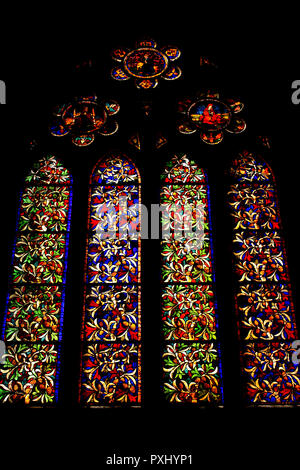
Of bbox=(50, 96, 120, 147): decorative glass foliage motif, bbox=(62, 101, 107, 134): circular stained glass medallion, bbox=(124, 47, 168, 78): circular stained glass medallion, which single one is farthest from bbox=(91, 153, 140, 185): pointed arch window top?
bbox=(124, 47, 168, 78): circular stained glass medallion

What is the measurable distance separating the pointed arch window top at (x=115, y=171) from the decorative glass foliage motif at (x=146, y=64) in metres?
1.06

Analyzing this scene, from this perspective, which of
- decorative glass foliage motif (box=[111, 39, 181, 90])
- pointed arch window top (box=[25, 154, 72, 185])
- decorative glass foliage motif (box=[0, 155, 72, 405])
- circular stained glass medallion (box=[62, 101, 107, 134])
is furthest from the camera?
decorative glass foliage motif (box=[111, 39, 181, 90])

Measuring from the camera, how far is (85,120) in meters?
6.76

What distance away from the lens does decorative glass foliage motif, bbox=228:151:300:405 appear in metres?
4.93

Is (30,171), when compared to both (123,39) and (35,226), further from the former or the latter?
(123,39)

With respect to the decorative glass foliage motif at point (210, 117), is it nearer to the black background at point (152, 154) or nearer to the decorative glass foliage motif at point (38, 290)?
the black background at point (152, 154)

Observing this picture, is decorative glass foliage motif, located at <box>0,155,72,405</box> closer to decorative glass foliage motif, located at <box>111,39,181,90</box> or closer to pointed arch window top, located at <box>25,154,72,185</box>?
pointed arch window top, located at <box>25,154,72,185</box>

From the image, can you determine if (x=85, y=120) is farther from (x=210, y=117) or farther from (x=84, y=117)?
(x=210, y=117)

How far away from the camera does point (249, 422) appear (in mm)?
4543

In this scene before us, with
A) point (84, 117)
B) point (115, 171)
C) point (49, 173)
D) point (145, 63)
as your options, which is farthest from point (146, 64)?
point (49, 173)

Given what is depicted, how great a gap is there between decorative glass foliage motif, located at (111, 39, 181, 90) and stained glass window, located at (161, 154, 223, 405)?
3.98 feet

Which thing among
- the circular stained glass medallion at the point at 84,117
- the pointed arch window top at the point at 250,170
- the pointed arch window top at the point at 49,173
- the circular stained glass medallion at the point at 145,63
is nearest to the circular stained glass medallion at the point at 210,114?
the pointed arch window top at the point at 250,170

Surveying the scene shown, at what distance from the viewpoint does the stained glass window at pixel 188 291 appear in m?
4.94
